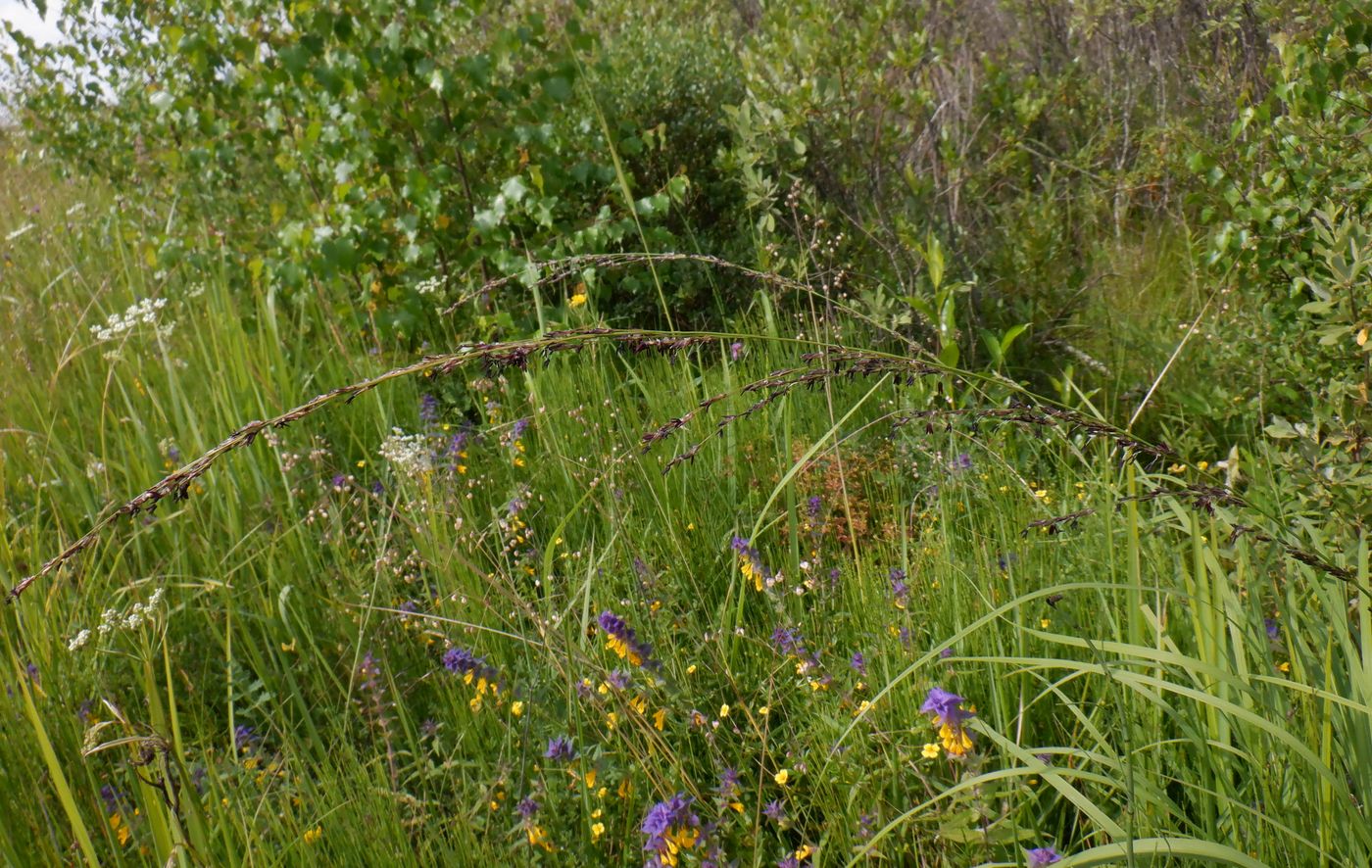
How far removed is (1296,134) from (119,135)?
17.0 feet

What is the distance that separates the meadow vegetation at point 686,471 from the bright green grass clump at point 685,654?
17 mm

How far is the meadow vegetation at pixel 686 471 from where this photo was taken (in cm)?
145

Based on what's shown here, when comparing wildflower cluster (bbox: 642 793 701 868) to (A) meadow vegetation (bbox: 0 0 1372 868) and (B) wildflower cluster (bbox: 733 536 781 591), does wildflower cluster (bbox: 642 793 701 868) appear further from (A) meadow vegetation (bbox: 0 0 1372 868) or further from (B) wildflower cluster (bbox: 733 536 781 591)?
(B) wildflower cluster (bbox: 733 536 781 591)

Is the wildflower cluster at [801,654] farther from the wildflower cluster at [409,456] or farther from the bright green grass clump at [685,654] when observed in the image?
the wildflower cluster at [409,456]

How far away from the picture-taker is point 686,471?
8.23 feet

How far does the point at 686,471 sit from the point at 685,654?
0.59 meters

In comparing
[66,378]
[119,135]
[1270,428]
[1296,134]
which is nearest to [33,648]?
[66,378]

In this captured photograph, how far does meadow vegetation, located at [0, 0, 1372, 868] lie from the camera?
1.45 metres

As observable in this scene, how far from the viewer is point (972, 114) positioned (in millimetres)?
4895

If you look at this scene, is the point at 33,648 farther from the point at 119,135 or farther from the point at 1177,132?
the point at 119,135

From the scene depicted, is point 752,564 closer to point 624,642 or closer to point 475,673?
point 624,642

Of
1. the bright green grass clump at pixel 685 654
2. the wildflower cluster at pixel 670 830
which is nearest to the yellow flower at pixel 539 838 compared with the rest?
the bright green grass clump at pixel 685 654

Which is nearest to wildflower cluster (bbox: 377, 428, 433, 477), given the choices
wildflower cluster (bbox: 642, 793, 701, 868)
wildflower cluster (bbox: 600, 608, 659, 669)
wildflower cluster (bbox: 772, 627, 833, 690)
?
wildflower cluster (bbox: 600, 608, 659, 669)

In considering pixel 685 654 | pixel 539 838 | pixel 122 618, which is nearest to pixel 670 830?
pixel 539 838
